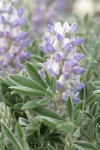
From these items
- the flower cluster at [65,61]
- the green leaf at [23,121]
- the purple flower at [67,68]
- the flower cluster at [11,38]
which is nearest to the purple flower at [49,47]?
the flower cluster at [65,61]

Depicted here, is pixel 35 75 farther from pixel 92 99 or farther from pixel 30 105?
pixel 92 99

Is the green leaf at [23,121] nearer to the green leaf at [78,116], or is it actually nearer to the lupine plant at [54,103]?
the lupine plant at [54,103]

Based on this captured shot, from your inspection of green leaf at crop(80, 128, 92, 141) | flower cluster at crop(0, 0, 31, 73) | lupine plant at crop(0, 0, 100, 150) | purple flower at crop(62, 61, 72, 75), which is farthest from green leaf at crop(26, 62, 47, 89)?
flower cluster at crop(0, 0, 31, 73)

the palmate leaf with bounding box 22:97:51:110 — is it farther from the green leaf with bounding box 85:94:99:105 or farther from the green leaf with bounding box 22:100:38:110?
the green leaf with bounding box 85:94:99:105

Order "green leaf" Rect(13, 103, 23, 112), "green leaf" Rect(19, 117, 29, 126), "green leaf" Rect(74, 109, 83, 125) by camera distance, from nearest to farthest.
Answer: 1. "green leaf" Rect(74, 109, 83, 125)
2. "green leaf" Rect(19, 117, 29, 126)
3. "green leaf" Rect(13, 103, 23, 112)

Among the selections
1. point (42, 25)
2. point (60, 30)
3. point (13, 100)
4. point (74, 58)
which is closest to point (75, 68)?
point (74, 58)
